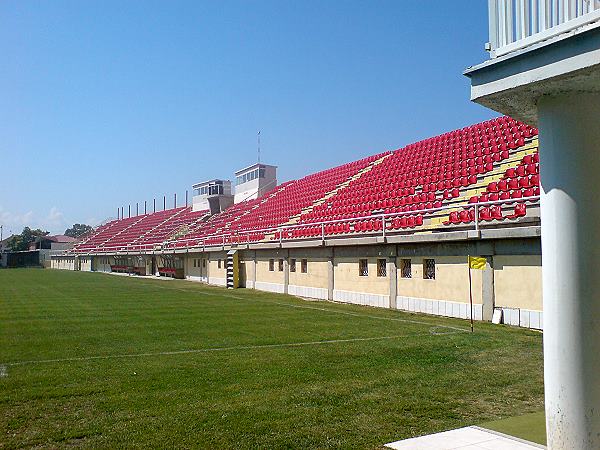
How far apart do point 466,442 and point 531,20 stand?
3765mm

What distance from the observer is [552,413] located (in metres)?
4.51

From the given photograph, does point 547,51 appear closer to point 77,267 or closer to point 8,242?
point 77,267

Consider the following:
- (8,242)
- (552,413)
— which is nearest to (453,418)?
(552,413)

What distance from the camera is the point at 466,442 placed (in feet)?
17.9

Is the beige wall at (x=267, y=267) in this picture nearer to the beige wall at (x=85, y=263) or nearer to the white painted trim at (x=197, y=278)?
the white painted trim at (x=197, y=278)

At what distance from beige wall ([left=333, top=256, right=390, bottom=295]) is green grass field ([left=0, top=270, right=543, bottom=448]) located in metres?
4.58

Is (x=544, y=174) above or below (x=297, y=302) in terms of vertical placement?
above

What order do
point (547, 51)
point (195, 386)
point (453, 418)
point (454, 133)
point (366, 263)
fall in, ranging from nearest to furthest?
point (547, 51) → point (453, 418) → point (195, 386) → point (366, 263) → point (454, 133)

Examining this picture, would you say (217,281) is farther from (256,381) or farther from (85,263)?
(85,263)

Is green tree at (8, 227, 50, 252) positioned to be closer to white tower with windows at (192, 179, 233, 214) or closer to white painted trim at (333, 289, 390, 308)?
white tower with windows at (192, 179, 233, 214)

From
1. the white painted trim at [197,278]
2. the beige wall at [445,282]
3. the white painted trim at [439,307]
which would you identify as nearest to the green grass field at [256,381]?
the white painted trim at [439,307]

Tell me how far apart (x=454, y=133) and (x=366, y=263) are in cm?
1285

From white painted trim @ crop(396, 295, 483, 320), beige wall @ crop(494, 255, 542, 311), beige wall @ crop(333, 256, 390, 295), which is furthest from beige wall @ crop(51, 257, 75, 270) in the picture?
beige wall @ crop(494, 255, 542, 311)

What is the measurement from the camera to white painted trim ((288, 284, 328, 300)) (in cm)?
2444
